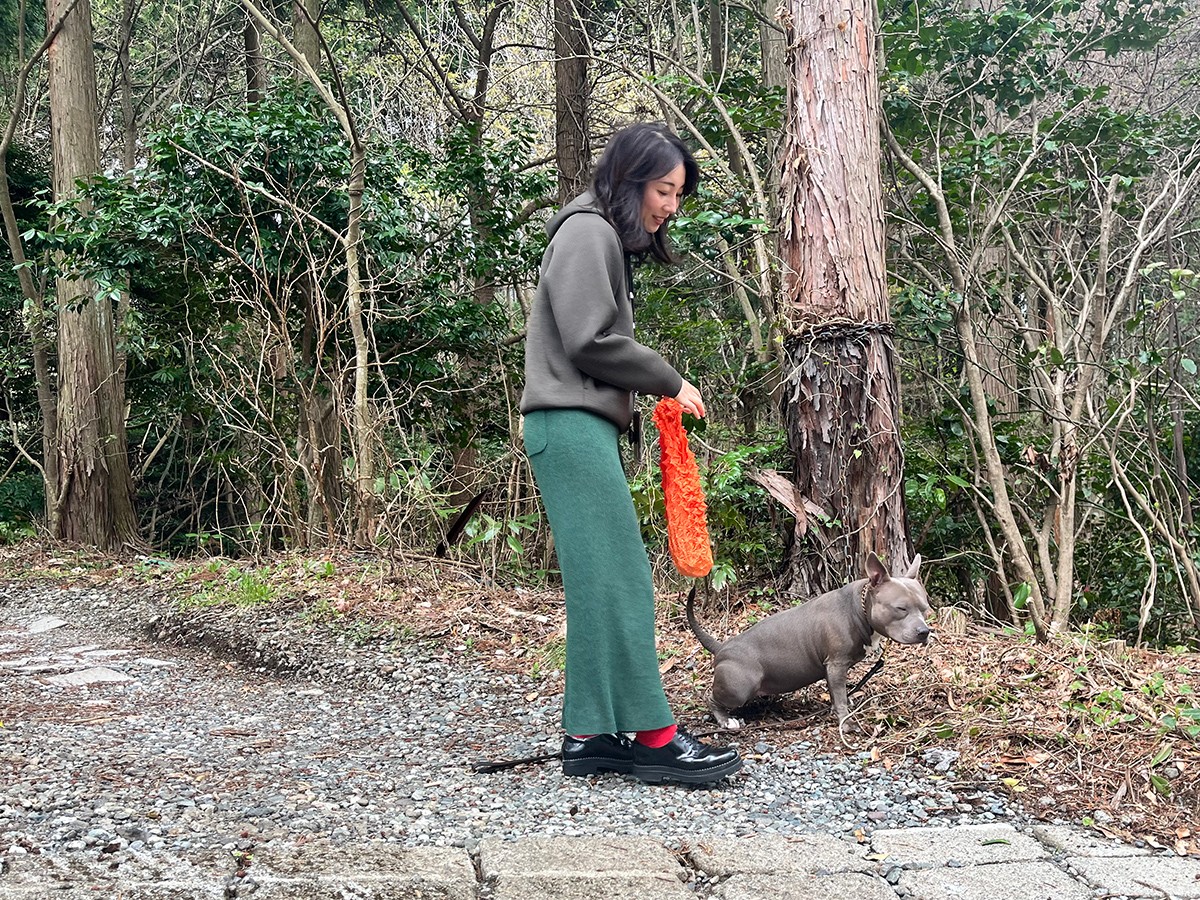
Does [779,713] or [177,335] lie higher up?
[177,335]

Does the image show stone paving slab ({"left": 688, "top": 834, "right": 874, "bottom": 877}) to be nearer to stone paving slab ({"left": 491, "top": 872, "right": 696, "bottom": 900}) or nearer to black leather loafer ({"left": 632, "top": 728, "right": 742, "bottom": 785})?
stone paving slab ({"left": 491, "top": 872, "right": 696, "bottom": 900})

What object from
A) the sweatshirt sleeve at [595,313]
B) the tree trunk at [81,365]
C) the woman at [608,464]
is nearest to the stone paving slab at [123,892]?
the woman at [608,464]

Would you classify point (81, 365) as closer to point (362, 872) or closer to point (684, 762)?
point (684, 762)

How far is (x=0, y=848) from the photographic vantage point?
2.92 meters

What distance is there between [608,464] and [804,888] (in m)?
1.44

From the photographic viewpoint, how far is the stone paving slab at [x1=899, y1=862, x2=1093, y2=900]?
9.19ft

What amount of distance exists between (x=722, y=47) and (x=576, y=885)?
35.5 ft

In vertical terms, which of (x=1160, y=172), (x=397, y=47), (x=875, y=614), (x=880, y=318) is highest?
(x=397, y=47)

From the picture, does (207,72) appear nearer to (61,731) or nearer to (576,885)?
(61,731)

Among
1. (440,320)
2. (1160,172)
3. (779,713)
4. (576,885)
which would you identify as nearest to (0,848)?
(576,885)

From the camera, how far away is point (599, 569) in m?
3.70

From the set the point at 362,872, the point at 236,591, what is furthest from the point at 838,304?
the point at 236,591

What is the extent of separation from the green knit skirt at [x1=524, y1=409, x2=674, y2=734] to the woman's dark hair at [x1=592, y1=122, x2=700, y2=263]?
0.64 m

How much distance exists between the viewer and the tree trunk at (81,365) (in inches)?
446
